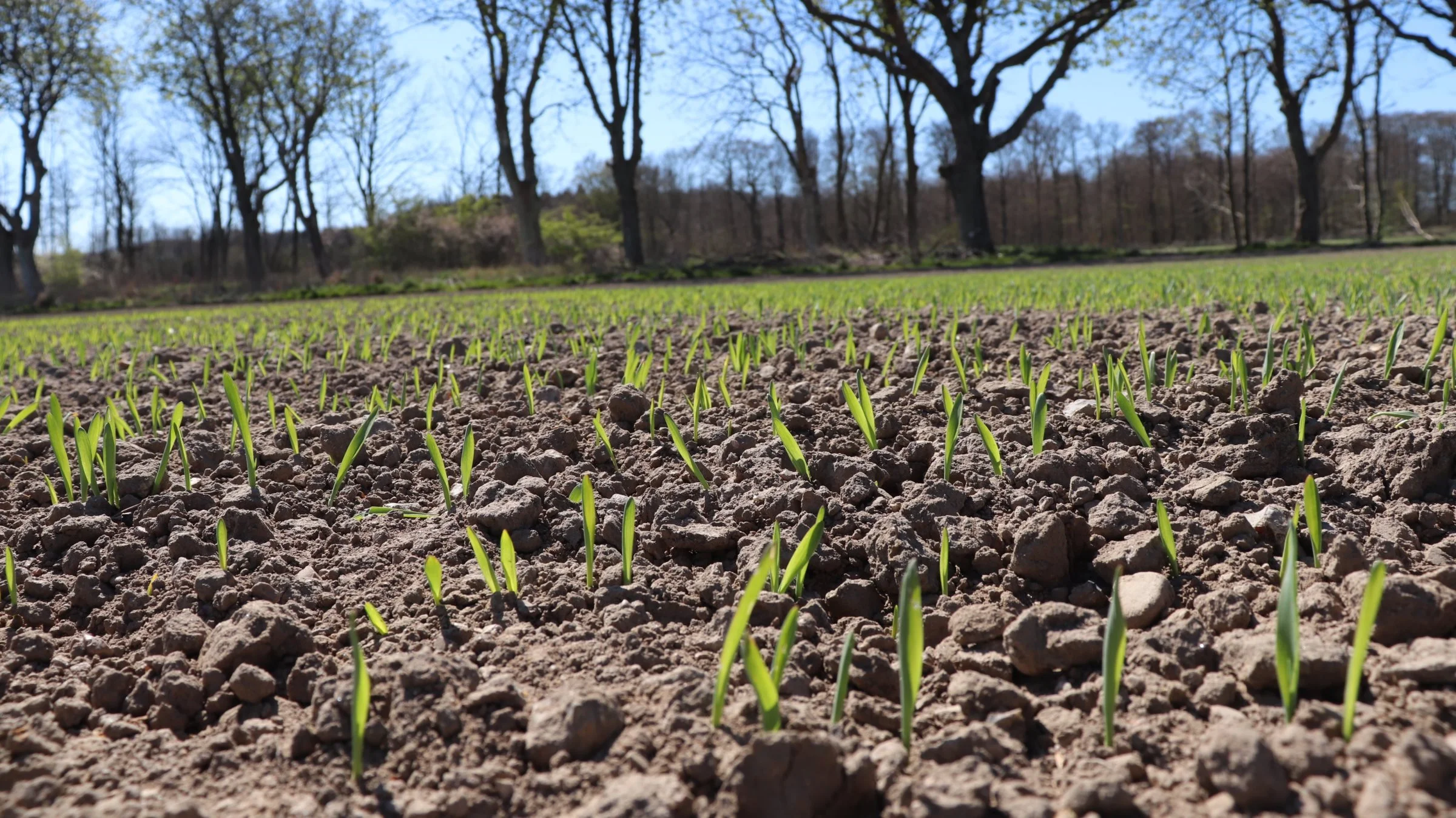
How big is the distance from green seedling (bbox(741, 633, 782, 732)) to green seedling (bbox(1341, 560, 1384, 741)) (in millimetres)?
564

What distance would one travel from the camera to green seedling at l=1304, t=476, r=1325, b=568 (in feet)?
3.96

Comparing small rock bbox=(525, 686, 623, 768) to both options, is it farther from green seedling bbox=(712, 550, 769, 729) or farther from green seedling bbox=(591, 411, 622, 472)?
green seedling bbox=(591, 411, 622, 472)

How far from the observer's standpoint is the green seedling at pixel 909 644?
0.89 meters

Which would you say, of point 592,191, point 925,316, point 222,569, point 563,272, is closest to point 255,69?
point 563,272

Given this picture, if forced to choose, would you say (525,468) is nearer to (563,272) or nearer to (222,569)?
(222,569)

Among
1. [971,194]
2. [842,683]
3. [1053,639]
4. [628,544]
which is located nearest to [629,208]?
[971,194]

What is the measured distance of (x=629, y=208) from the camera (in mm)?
20797

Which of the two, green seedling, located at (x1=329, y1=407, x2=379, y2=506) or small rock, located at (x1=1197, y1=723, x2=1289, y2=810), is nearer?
small rock, located at (x1=1197, y1=723, x2=1289, y2=810)

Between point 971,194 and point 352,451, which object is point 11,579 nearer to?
point 352,451

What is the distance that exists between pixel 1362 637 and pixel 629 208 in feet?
68.4

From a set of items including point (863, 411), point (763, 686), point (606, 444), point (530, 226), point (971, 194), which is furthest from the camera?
point (530, 226)

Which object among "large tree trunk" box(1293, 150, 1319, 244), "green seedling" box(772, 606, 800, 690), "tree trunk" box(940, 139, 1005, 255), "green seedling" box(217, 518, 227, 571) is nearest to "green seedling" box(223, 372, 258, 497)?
"green seedling" box(217, 518, 227, 571)

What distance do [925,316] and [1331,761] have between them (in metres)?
3.60

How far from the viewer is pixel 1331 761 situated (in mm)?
825
